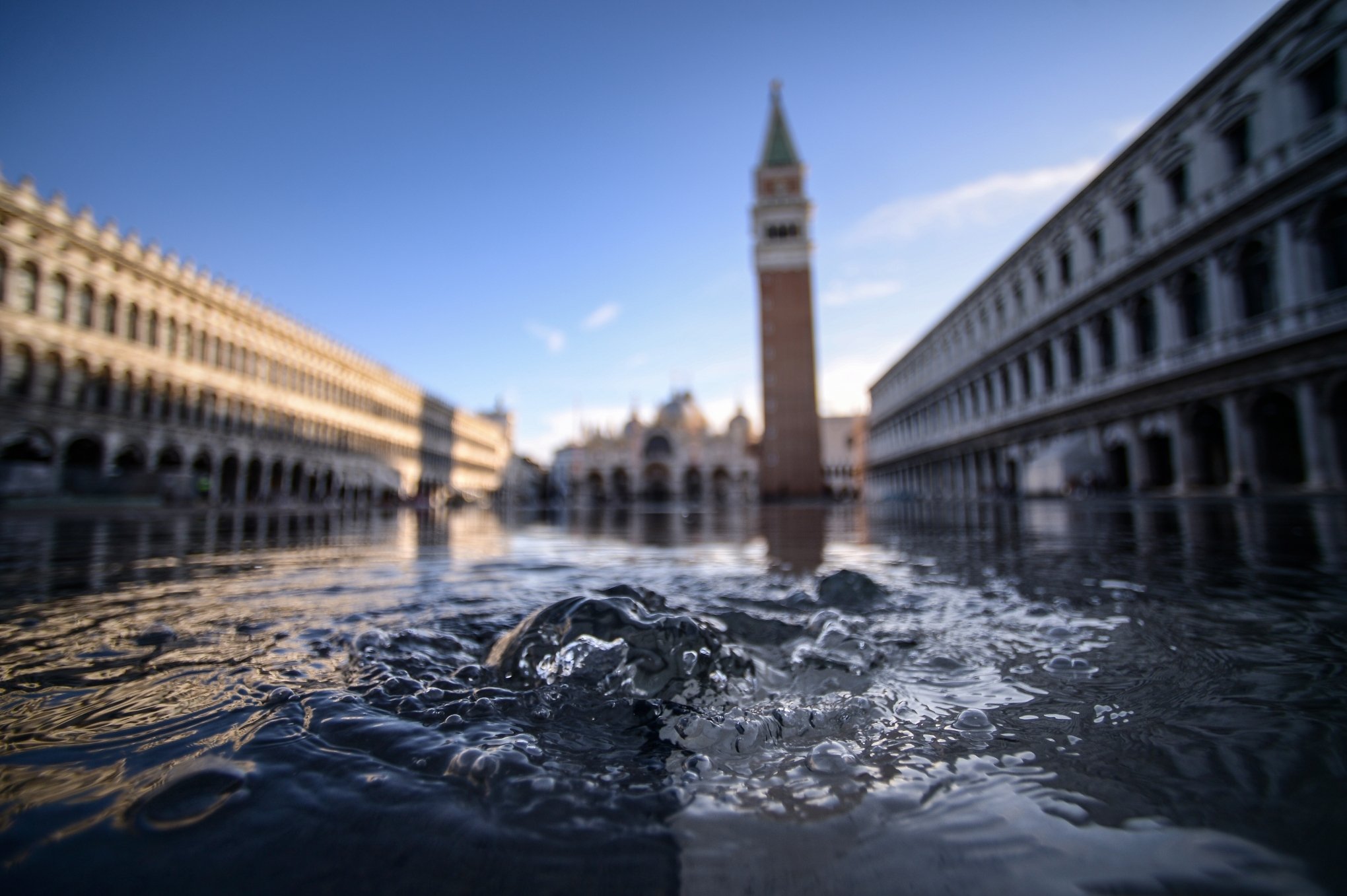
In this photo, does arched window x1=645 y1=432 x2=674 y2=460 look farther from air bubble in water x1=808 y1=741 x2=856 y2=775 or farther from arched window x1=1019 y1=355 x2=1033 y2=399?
air bubble in water x1=808 y1=741 x2=856 y2=775

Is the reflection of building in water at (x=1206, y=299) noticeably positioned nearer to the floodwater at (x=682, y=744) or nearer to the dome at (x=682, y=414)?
→ the floodwater at (x=682, y=744)

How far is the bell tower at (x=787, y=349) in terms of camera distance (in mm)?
48188

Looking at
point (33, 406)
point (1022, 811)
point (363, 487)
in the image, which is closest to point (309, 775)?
point (1022, 811)

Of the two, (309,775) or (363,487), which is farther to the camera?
(363,487)

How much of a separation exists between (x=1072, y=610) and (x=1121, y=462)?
22692mm

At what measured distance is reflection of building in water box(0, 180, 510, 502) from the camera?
72.7 ft

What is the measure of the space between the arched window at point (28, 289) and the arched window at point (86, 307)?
71.9 inches

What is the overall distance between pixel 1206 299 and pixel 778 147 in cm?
4370

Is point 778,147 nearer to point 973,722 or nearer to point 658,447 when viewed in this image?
point 658,447

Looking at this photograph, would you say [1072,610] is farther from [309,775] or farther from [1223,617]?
[309,775]

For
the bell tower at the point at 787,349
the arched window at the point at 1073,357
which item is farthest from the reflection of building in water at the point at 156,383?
the arched window at the point at 1073,357

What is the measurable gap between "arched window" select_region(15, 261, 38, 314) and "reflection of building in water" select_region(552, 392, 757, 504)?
49.7 metres

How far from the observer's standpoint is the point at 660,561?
4.97m

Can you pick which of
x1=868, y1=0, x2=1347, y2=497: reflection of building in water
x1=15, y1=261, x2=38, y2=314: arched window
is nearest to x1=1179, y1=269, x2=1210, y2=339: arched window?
x1=868, y1=0, x2=1347, y2=497: reflection of building in water
